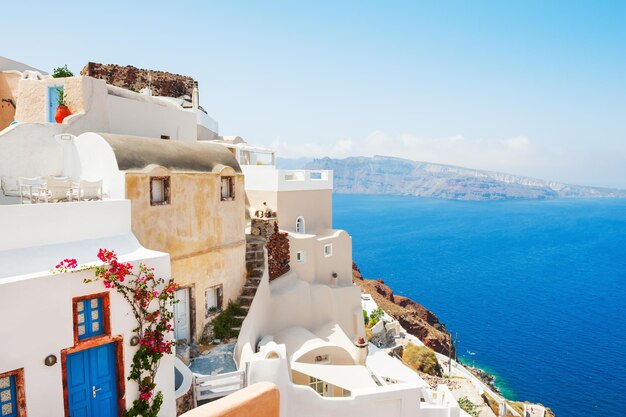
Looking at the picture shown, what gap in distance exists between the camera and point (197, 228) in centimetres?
1577

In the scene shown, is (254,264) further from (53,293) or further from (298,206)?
(53,293)

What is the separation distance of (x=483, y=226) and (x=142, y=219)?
174182 mm

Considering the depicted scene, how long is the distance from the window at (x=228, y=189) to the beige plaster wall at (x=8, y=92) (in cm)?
1128

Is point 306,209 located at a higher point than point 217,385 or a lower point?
higher

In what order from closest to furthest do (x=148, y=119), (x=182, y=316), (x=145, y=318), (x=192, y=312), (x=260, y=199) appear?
1. (x=145, y=318)
2. (x=182, y=316)
3. (x=192, y=312)
4. (x=148, y=119)
5. (x=260, y=199)

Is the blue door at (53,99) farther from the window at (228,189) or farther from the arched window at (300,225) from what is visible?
the arched window at (300,225)

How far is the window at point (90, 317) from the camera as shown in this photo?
8836mm

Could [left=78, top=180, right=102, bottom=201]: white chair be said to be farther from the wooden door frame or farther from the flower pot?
the wooden door frame

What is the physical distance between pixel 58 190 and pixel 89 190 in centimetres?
92

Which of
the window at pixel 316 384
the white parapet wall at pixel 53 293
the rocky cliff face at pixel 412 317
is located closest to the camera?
the white parapet wall at pixel 53 293

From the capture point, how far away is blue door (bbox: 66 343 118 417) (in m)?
8.88

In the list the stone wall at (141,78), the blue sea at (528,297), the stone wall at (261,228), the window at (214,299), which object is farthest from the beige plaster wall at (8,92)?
the blue sea at (528,297)

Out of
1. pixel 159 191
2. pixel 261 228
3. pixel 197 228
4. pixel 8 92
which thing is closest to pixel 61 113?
pixel 159 191

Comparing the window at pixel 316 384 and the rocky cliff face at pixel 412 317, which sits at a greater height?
the window at pixel 316 384
